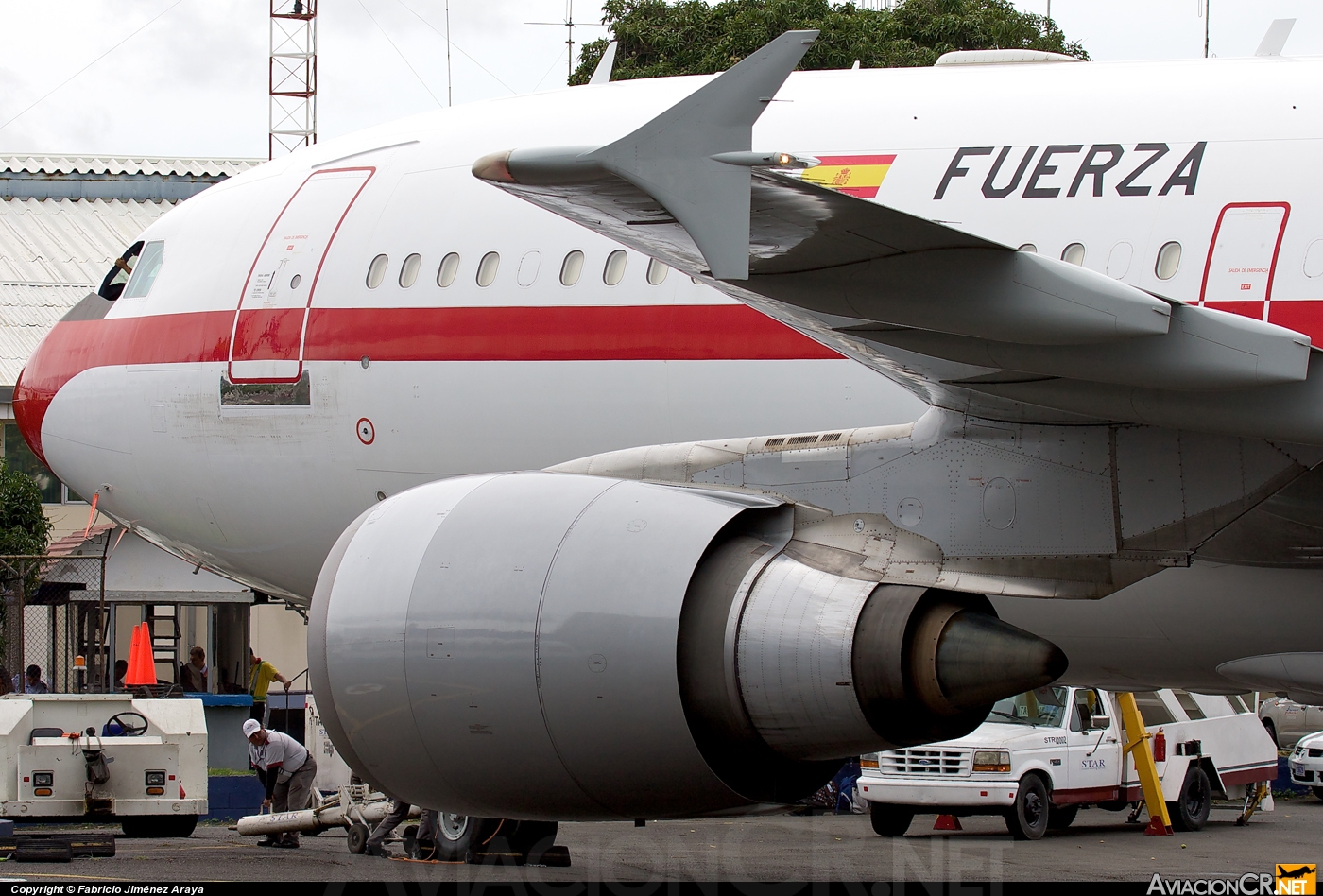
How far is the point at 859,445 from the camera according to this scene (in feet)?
22.2

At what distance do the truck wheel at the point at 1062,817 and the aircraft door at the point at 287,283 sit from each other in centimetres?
1190

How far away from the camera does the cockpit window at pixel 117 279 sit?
33.4 feet

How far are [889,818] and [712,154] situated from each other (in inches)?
544

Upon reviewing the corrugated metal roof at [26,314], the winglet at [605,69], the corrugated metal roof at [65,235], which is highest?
the winglet at [605,69]

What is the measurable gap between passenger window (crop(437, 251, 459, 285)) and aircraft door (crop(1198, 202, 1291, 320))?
4.02m

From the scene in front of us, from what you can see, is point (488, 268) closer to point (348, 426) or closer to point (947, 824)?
point (348, 426)

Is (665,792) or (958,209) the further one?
(958,209)

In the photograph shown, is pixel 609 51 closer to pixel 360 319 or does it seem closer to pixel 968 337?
pixel 360 319

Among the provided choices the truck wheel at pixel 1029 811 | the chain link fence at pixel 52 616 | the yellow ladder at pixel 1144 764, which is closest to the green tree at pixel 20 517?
the chain link fence at pixel 52 616

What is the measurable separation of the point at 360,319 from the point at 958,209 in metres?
3.56

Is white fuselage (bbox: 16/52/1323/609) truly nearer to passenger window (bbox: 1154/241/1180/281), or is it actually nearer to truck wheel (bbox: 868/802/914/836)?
passenger window (bbox: 1154/241/1180/281)

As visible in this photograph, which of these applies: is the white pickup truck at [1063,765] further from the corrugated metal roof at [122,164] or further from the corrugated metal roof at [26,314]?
the corrugated metal roof at [122,164]

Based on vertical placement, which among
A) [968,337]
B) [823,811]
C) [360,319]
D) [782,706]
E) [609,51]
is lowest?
[823,811]

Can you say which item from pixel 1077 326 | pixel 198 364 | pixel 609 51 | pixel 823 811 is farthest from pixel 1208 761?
pixel 1077 326
